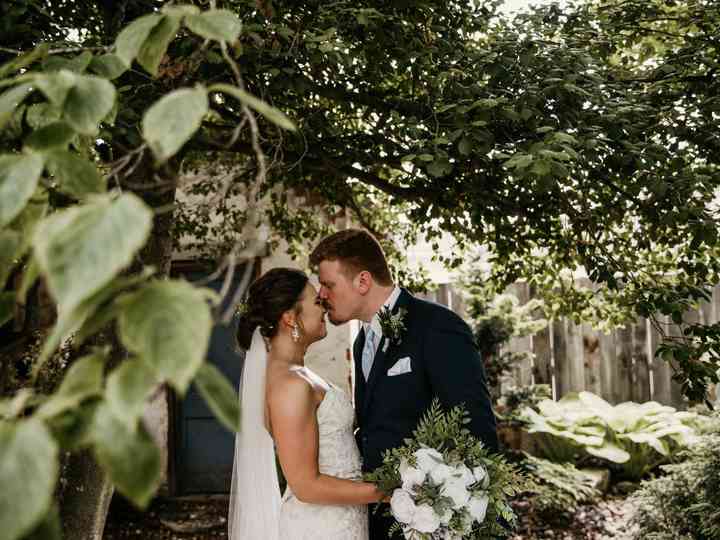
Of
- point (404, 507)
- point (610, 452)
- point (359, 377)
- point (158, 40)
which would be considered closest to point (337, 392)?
point (359, 377)

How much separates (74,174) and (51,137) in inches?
3.0

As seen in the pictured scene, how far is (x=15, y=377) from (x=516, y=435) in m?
4.89

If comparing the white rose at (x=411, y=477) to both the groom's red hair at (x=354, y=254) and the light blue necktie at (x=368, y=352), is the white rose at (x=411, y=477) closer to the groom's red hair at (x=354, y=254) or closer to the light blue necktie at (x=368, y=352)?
the light blue necktie at (x=368, y=352)

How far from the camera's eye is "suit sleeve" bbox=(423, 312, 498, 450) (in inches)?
110

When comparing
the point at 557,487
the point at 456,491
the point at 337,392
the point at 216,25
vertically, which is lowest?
the point at 557,487

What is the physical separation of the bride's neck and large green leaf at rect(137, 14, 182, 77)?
242 centimetres

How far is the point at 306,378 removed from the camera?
125 inches

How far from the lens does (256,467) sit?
136 inches

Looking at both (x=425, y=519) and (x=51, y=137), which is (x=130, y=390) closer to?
(x=51, y=137)

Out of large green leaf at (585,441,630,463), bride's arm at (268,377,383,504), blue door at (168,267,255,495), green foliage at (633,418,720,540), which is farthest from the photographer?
blue door at (168,267,255,495)

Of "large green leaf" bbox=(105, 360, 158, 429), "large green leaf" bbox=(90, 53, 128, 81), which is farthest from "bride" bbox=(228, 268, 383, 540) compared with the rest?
"large green leaf" bbox=(105, 360, 158, 429)

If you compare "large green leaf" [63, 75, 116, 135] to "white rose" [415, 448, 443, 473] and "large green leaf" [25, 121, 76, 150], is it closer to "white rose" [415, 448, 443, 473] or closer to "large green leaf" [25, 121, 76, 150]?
"large green leaf" [25, 121, 76, 150]

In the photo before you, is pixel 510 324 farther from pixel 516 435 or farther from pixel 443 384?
pixel 443 384

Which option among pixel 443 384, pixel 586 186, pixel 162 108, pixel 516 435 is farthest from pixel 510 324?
pixel 162 108
